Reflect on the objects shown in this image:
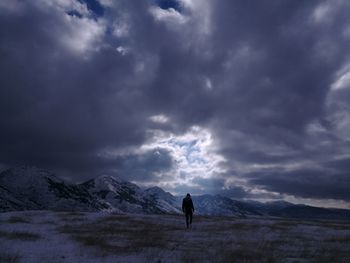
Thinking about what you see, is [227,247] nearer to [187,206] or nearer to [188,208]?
[188,208]

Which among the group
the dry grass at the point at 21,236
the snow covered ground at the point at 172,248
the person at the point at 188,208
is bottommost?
the snow covered ground at the point at 172,248

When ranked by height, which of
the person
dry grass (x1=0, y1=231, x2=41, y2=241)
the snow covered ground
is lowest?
the snow covered ground

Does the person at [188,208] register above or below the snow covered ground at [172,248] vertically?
above

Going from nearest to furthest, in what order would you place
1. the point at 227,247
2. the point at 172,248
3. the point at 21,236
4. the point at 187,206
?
the point at 172,248, the point at 227,247, the point at 21,236, the point at 187,206

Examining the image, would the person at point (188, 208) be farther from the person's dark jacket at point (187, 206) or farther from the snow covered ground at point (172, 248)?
the snow covered ground at point (172, 248)

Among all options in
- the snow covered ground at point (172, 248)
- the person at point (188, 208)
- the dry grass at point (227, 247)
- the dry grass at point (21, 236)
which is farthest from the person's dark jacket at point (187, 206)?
the dry grass at point (21, 236)

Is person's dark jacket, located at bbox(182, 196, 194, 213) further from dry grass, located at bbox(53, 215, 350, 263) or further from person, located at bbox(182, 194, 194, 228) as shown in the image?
dry grass, located at bbox(53, 215, 350, 263)

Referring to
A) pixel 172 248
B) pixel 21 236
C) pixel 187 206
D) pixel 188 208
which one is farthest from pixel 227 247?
pixel 21 236

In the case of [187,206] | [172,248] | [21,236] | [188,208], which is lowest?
[172,248]

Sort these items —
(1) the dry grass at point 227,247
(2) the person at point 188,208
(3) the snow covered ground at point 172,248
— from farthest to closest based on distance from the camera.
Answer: (2) the person at point 188,208
(1) the dry grass at point 227,247
(3) the snow covered ground at point 172,248

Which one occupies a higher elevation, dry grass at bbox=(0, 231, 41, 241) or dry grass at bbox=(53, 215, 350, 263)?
dry grass at bbox=(0, 231, 41, 241)

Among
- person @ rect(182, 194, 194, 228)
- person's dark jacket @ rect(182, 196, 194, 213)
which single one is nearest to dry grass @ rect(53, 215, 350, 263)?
person @ rect(182, 194, 194, 228)

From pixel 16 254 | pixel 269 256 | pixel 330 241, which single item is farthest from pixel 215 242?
pixel 16 254

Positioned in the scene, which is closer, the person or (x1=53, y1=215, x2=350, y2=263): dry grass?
(x1=53, y1=215, x2=350, y2=263): dry grass
